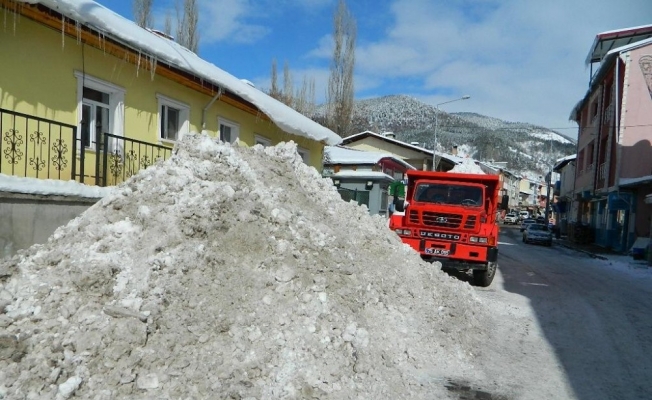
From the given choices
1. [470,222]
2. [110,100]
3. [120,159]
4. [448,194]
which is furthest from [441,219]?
[110,100]

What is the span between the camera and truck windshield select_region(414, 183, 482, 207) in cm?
1084

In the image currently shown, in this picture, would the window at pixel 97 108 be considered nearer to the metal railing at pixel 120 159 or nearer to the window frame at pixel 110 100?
the window frame at pixel 110 100

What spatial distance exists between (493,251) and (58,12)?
29.7ft

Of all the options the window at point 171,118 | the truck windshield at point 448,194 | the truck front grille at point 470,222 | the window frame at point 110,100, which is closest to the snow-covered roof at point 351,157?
the truck windshield at point 448,194

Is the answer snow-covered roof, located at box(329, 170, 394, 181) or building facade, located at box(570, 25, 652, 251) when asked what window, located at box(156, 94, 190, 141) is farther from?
building facade, located at box(570, 25, 652, 251)

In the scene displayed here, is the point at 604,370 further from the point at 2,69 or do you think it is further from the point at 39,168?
the point at 2,69

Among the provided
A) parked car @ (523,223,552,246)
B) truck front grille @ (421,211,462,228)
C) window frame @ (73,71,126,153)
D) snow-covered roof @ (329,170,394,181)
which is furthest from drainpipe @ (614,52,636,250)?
window frame @ (73,71,126,153)

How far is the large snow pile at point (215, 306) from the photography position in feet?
12.6

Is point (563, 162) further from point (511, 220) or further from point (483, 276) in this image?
point (483, 276)

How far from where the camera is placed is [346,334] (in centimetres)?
467

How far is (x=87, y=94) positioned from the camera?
8.19 metres

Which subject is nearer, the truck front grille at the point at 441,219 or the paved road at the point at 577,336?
the paved road at the point at 577,336

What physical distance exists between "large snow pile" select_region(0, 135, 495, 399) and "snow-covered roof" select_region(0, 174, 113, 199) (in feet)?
2.28

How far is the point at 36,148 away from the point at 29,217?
1.49m
